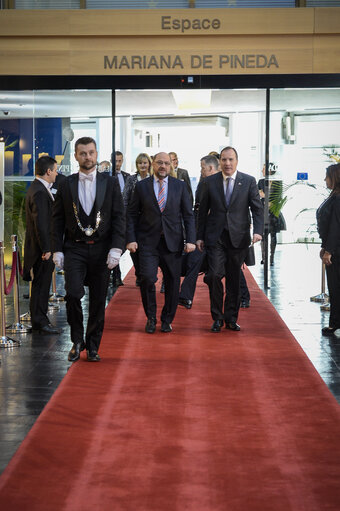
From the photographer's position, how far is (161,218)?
292 inches

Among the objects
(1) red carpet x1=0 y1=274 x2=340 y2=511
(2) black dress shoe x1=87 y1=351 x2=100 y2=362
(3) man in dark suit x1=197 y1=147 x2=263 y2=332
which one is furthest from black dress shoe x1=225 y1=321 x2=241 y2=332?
(2) black dress shoe x1=87 y1=351 x2=100 y2=362

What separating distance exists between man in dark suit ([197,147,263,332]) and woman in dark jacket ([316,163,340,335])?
25.4 inches

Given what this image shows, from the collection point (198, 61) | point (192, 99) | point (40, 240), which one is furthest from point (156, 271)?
point (192, 99)

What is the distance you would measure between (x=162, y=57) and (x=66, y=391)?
635 centimetres

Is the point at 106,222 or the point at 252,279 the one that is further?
the point at 252,279

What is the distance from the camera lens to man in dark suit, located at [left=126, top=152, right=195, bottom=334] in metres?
7.41

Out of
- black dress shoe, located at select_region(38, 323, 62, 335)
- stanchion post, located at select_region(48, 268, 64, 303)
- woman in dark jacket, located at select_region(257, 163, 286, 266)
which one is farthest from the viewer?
→ woman in dark jacket, located at select_region(257, 163, 286, 266)

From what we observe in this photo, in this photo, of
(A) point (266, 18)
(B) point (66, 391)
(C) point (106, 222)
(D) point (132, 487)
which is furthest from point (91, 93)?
(D) point (132, 487)

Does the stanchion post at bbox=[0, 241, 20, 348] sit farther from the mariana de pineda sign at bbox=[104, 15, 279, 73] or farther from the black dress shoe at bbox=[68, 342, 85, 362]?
the mariana de pineda sign at bbox=[104, 15, 279, 73]

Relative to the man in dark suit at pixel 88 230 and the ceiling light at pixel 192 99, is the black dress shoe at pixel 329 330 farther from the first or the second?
the ceiling light at pixel 192 99

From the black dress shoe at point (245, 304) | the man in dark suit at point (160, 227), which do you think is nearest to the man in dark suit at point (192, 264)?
the black dress shoe at point (245, 304)

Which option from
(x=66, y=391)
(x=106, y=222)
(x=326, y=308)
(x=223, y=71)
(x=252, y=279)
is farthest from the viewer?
(x=252, y=279)

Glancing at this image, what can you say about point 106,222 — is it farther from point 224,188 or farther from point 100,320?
point 224,188

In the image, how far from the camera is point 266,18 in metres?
10.6
